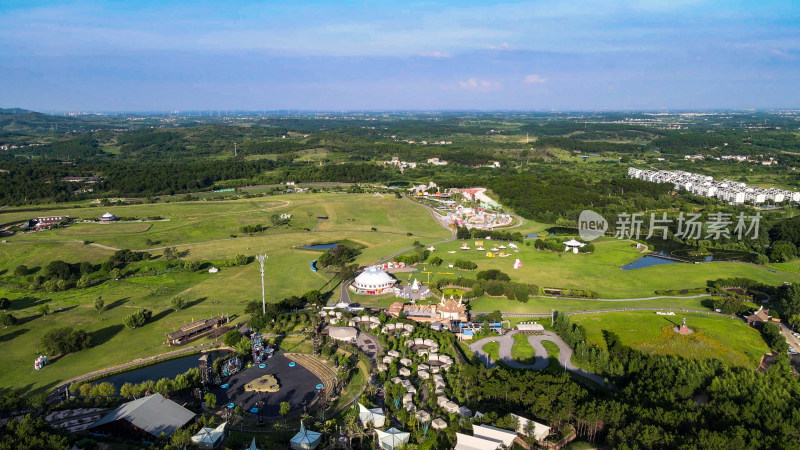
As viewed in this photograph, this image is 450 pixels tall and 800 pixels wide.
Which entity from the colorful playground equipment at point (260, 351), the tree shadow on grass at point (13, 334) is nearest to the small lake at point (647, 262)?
the colorful playground equipment at point (260, 351)

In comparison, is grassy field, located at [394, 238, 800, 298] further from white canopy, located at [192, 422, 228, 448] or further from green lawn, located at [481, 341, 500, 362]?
white canopy, located at [192, 422, 228, 448]

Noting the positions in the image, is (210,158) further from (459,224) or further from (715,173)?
A: (715,173)

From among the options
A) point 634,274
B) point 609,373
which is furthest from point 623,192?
point 609,373

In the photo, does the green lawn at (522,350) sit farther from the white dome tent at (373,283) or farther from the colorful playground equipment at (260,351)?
the colorful playground equipment at (260,351)

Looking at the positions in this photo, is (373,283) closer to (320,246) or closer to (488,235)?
(320,246)

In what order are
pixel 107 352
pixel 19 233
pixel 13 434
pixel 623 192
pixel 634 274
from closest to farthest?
pixel 13 434 < pixel 107 352 < pixel 634 274 < pixel 19 233 < pixel 623 192

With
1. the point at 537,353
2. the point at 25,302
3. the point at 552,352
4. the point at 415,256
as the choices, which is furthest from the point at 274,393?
the point at 25,302
